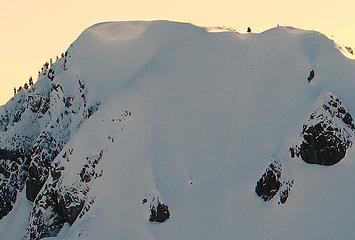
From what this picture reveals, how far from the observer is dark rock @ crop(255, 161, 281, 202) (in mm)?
63938

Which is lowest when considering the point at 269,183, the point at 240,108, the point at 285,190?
the point at 269,183

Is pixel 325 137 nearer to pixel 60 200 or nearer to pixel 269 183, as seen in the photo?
pixel 269 183

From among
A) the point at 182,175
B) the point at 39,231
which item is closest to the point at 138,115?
the point at 182,175

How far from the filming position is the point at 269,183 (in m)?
64.1

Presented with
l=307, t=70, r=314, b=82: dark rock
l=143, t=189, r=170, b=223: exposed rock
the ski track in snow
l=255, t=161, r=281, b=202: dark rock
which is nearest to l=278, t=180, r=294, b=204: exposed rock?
l=255, t=161, r=281, b=202: dark rock

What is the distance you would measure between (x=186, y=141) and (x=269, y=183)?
1143 centimetres

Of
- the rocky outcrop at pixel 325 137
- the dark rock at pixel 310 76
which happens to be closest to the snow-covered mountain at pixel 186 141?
the dark rock at pixel 310 76

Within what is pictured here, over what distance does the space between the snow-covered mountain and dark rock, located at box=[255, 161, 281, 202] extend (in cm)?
12

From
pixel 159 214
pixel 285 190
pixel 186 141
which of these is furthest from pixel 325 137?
pixel 159 214

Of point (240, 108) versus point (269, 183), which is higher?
point (240, 108)

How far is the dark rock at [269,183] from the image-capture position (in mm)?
63938

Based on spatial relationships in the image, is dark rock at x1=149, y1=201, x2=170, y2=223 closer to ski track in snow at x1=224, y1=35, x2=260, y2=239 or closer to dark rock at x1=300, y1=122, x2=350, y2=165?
ski track in snow at x1=224, y1=35, x2=260, y2=239

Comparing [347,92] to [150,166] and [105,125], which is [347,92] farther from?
[105,125]

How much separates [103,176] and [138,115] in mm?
7800
